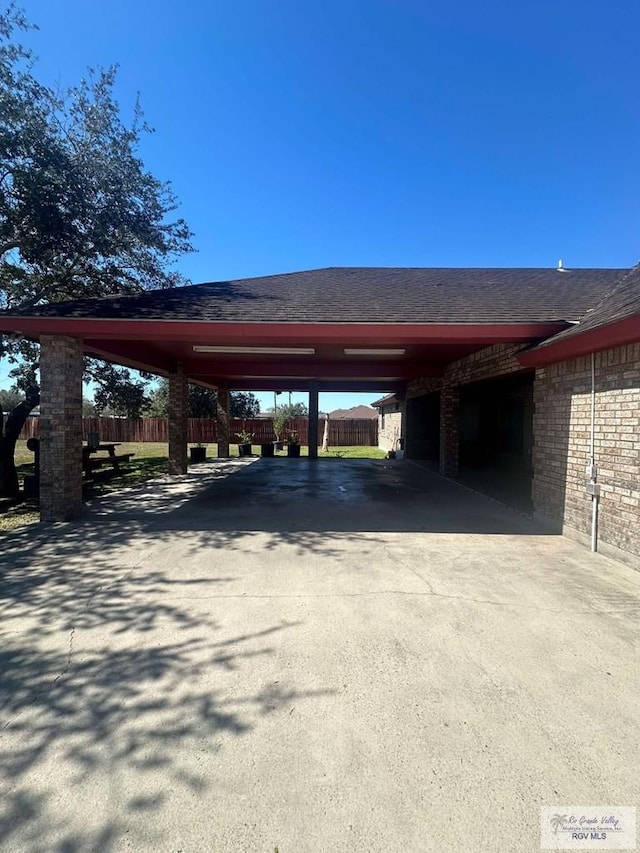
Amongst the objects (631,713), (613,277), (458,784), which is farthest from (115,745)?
(613,277)

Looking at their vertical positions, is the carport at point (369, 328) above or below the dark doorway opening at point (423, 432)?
above

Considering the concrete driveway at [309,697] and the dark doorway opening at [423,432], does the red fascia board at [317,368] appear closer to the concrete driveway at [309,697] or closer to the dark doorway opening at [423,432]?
the dark doorway opening at [423,432]

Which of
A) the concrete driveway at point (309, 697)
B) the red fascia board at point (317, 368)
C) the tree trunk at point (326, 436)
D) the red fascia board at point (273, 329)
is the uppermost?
the red fascia board at point (317, 368)

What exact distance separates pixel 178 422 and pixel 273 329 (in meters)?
7.10

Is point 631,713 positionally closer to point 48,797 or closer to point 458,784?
point 458,784

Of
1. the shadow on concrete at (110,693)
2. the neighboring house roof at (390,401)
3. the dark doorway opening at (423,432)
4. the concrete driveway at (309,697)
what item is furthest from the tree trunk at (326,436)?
the shadow on concrete at (110,693)

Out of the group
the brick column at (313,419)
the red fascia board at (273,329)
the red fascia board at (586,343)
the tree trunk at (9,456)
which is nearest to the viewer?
the red fascia board at (586,343)

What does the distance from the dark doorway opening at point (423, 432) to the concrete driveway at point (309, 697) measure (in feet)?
40.0

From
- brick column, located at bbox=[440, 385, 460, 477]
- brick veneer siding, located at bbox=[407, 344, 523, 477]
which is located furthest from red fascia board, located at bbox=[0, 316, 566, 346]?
brick column, located at bbox=[440, 385, 460, 477]

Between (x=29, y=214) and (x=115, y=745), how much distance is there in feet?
33.9

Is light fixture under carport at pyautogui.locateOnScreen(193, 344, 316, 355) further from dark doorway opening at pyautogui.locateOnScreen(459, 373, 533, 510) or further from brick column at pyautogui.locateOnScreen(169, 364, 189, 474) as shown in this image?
dark doorway opening at pyautogui.locateOnScreen(459, 373, 533, 510)

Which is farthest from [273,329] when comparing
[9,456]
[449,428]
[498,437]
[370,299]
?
[498,437]

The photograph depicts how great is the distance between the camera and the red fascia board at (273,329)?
6.47 metres

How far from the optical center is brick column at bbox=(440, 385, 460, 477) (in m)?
12.2
